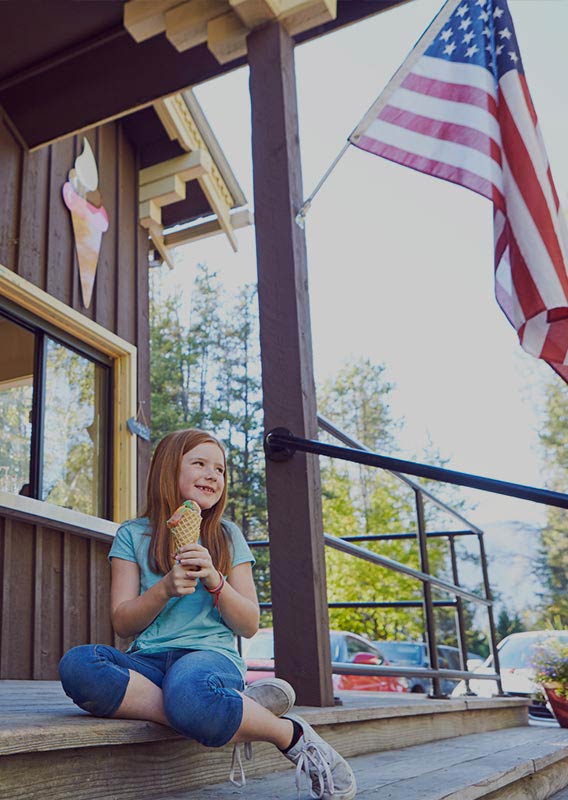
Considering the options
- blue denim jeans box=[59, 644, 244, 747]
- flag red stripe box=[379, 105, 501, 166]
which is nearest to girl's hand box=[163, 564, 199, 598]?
blue denim jeans box=[59, 644, 244, 747]

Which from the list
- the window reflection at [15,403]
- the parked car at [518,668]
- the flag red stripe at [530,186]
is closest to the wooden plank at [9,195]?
the window reflection at [15,403]

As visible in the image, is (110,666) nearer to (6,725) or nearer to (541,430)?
(6,725)

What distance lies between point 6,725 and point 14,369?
3543mm

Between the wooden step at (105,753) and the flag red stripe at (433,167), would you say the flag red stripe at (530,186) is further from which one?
the wooden step at (105,753)

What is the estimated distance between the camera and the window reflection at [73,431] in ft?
15.7

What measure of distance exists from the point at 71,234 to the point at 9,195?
0.53 meters

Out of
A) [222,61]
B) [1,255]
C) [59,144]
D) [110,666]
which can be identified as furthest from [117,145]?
[110,666]

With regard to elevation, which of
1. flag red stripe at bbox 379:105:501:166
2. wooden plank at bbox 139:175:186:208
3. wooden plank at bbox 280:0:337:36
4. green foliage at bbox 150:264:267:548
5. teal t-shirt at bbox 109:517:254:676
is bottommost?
teal t-shirt at bbox 109:517:254:676

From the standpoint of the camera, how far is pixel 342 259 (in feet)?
121

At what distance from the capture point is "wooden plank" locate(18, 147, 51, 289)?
14.8ft

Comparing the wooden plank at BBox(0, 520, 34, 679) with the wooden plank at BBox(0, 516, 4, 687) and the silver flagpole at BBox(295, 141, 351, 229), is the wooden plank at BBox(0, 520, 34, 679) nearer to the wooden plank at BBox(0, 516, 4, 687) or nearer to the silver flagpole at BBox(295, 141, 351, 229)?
the wooden plank at BBox(0, 516, 4, 687)

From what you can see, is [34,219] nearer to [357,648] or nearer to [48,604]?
[48,604]

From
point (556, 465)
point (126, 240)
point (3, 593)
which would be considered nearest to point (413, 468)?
point (3, 593)

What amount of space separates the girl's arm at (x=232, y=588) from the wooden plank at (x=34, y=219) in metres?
3.02
